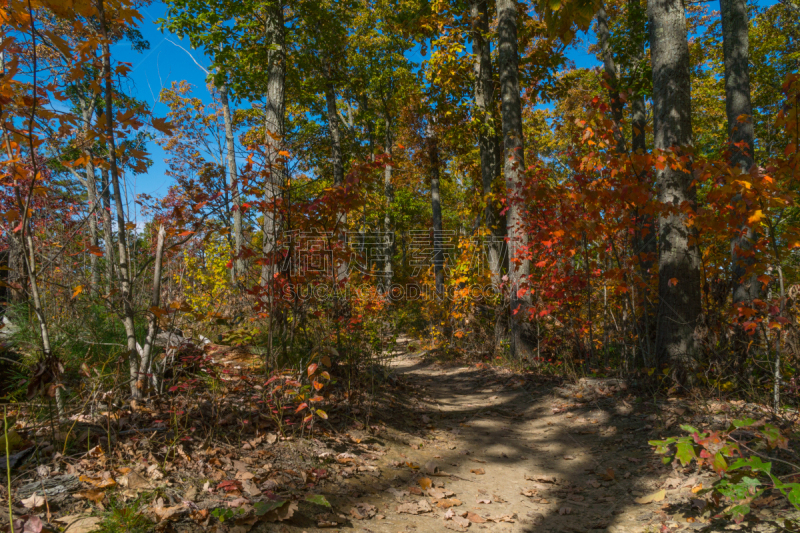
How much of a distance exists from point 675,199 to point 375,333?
14.5ft

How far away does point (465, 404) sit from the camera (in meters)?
5.89

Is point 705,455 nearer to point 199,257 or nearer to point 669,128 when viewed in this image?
point 669,128

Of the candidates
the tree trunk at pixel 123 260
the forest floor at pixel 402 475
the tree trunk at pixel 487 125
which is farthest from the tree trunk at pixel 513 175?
the tree trunk at pixel 123 260

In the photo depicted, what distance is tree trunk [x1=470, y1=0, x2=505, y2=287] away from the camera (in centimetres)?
880

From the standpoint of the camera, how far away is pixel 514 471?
3777 millimetres

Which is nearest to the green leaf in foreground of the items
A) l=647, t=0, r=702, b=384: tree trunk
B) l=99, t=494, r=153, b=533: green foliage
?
l=99, t=494, r=153, b=533: green foliage

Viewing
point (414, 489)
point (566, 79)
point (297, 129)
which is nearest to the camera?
point (414, 489)

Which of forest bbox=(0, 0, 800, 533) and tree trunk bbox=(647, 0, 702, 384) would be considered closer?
forest bbox=(0, 0, 800, 533)

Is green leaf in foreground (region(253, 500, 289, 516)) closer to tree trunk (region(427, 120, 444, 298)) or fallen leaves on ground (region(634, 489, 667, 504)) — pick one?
fallen leaves on ground (region(634, 489, 667, 504))

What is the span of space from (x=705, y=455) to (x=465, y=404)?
3.93 meters

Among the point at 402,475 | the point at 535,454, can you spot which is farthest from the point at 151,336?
the point at 535,454

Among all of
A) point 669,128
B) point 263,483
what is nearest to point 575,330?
point 669,128

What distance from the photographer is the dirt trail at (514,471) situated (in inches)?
109

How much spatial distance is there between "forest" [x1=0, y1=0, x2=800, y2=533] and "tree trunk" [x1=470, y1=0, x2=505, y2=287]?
98 mm
